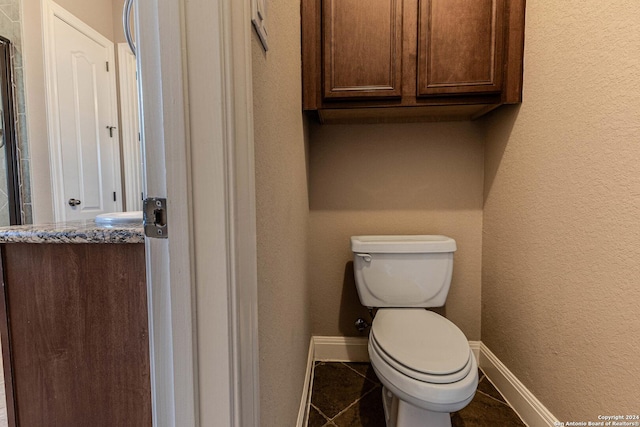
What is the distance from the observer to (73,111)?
2.06 meters

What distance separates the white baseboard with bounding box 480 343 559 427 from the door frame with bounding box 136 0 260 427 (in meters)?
1.34

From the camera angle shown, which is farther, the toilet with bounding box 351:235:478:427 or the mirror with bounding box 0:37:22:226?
the mirror with bounding box 0:37:22:226

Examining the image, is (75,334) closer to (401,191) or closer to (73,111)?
(401,191)

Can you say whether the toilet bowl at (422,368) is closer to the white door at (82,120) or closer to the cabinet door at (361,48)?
the cabinet door at (361,48)

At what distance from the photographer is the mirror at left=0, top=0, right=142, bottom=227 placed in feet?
6.02

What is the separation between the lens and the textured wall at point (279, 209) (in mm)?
639

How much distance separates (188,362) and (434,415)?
1.00m

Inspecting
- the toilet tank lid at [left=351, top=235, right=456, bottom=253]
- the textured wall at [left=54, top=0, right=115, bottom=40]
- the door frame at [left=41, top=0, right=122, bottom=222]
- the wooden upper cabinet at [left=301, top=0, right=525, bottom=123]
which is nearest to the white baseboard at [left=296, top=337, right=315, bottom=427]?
the toilet tank lid at [left=351, top=235, right=456, bottom=253]

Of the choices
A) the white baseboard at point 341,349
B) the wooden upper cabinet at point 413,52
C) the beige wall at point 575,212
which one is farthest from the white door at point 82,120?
the beige wall at point 575,212

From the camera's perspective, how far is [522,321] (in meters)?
1.33

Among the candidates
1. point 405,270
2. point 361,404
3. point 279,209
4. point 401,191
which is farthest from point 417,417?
point 401,191

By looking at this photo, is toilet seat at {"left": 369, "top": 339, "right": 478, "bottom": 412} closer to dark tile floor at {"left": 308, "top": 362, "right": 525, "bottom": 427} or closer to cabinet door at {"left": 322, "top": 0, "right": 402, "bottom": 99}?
dark tile floor at {"left": 308, "top": 362, "right": 525, "bottom": 427}

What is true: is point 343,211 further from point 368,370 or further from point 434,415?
point 434,415

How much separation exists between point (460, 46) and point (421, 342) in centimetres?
124
